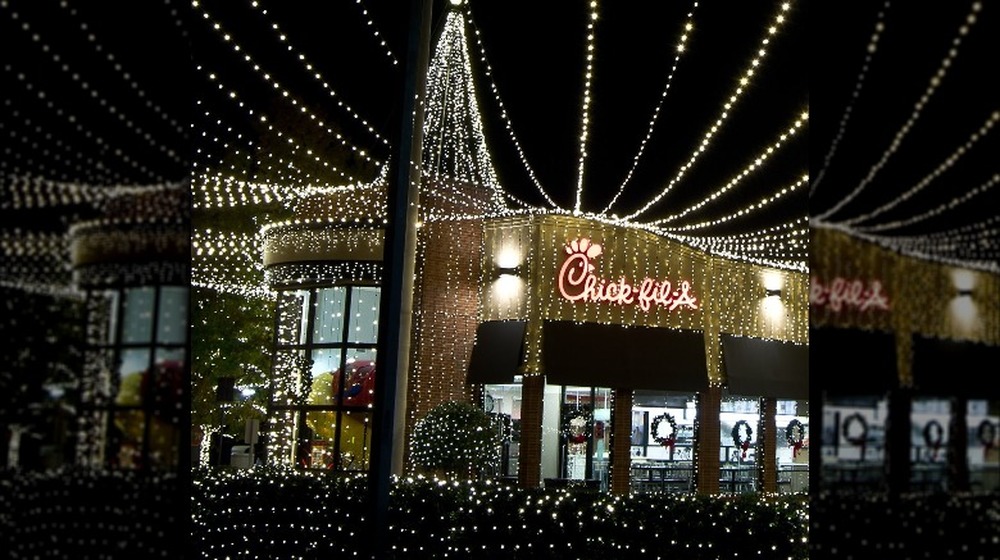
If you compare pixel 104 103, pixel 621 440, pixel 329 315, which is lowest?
pixel 621 440

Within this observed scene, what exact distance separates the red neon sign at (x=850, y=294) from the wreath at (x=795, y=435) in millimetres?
23429

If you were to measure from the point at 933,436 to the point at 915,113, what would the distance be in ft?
2.37

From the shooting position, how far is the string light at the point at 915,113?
2273 millimetres

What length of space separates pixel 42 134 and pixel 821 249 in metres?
1.84

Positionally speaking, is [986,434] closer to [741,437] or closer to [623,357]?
[623,357]

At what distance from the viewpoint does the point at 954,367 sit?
2328 mm

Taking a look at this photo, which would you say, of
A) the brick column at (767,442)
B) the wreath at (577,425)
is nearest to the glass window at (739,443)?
the brick column at (767,442)

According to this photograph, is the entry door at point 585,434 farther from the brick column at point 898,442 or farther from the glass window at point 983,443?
the glass window at point 983,443

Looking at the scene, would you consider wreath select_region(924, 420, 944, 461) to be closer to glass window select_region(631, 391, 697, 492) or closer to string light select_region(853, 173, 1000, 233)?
string light select_region(853, 173, 1000, 233)

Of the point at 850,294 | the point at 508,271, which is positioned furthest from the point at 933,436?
the point at 508,271

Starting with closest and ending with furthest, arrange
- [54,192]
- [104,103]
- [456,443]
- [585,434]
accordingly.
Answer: [54,192]
[104,103]
[456,443]
[585,434]

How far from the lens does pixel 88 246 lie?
2428 millimetres

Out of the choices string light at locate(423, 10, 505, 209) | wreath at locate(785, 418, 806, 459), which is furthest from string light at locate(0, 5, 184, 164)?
wreath at locate(785, 418, 806, 459)

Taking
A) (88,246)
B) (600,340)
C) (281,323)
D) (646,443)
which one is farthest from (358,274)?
(88,246)
